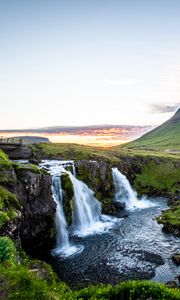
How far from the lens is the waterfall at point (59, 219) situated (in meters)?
51.2

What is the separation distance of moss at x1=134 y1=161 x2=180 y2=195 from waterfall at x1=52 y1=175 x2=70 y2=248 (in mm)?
47100

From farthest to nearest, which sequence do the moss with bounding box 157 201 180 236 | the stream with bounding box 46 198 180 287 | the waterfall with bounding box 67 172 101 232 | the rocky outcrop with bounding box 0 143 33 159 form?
the rocky outcrop with bounding box 0 143 33 159 → the waterfall with bounding box 67 172 101 232 → the moss with bounding box 157 201 180 236 → the stream with bounding box 46 198 180 287

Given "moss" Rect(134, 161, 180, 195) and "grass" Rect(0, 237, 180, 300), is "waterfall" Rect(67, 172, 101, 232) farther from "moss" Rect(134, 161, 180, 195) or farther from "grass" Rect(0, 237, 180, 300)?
"grass" Rect(0, 237, 180, 300)

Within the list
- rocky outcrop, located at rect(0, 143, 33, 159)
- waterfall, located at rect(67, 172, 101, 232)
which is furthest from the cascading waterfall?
rocky outcrop, located at rect(0, 143, 33, 159)

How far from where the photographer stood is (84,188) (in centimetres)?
7150

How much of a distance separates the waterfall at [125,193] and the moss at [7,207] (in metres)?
50.1

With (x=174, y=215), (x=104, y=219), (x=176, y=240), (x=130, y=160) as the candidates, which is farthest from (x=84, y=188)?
(x=130, y=160)

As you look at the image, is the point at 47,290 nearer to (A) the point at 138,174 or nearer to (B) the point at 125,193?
(B) the point at 125,193

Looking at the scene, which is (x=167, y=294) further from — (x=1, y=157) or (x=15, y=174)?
(x=1, y=157)

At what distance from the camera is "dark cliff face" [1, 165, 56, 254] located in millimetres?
45594

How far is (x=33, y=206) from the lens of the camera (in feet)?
157

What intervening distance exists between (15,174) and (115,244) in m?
20.2

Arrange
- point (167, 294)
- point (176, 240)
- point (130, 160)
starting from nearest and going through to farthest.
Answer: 1. point (167, 294)
2. point (176, 240)
3. point (130, 160)

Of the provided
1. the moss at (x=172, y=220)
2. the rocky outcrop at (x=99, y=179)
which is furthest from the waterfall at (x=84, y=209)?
the moss at (x=172, y=220)
